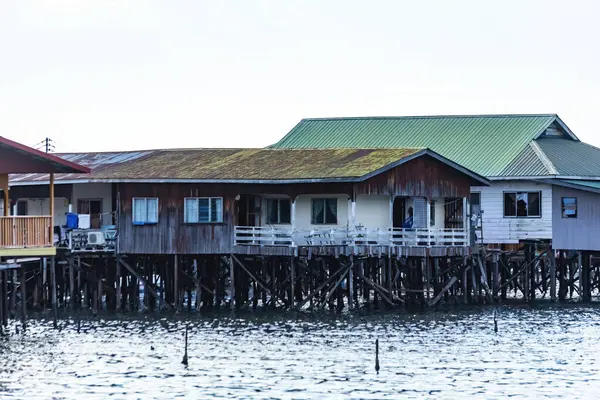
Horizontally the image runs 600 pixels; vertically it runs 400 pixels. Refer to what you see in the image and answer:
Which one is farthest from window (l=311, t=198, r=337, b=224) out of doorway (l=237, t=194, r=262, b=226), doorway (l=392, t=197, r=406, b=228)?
doorway (l=392, t=197, r=406, b=228)

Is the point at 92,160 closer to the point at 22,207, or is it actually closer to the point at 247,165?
the point at 22,207

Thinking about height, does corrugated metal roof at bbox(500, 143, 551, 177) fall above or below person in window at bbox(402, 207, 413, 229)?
above

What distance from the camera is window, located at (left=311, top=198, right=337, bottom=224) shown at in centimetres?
6378

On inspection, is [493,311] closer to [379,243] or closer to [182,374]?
[379,243]

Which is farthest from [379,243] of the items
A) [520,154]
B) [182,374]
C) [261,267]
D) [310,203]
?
[182,374]

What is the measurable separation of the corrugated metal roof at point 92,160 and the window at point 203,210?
4.07 m

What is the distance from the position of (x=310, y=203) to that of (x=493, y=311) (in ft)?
27.4

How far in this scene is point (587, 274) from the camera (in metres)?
72.9

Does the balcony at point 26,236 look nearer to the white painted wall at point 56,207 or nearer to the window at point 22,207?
the white painted wall at point 56,207

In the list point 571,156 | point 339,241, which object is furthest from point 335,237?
point 571,156

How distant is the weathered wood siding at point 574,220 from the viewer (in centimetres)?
7038

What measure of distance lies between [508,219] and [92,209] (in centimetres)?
1754

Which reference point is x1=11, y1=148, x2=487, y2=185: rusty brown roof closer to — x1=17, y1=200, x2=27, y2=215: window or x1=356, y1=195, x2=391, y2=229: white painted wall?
x1=17, y1=200, x2=27, y2=215: window

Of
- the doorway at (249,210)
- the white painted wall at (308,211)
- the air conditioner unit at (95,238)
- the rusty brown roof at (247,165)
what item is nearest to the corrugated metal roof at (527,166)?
the rusty brown roof at (247,165)
